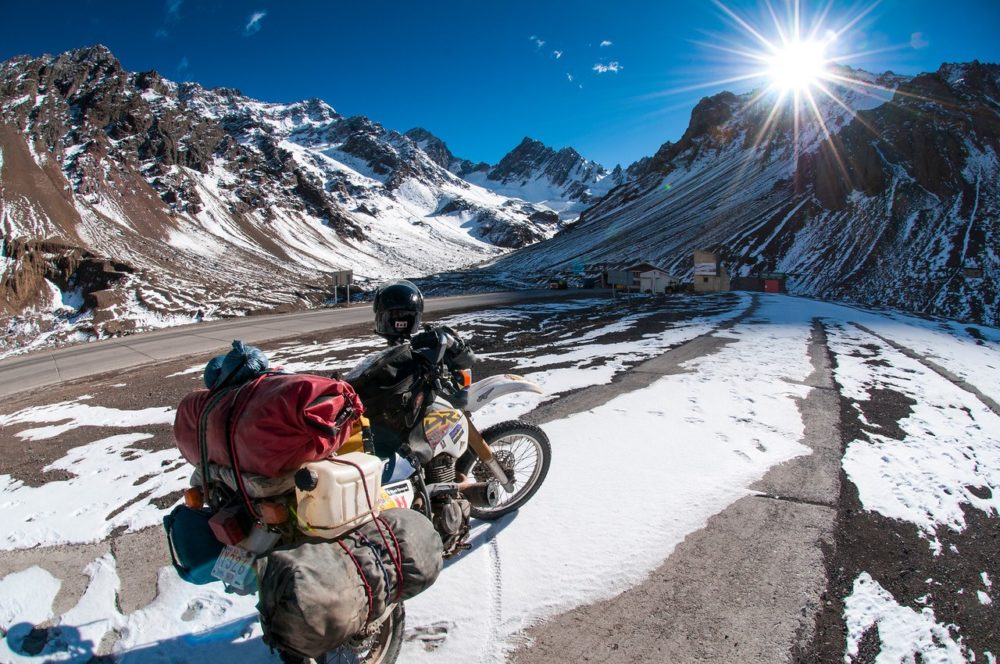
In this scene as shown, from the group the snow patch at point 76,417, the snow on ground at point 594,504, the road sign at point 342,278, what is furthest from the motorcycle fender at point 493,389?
the road sign at point 342,278

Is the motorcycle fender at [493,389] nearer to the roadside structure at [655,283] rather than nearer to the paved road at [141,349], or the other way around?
the paved road at [141,349]

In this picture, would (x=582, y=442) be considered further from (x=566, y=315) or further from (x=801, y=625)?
(x=566, y=315)

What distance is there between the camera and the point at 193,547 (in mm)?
2062

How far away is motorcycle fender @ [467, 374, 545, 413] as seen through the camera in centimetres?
350

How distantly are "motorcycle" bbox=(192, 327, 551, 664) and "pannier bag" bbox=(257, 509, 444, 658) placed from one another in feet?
0.69

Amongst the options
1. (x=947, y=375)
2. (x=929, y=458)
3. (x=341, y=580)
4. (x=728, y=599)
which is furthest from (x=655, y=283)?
(x=341, y=580)

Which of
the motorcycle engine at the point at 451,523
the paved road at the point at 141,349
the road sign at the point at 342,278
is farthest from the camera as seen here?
the road sign at the point at 342,278

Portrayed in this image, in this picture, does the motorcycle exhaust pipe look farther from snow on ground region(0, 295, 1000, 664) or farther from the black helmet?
the black helmet

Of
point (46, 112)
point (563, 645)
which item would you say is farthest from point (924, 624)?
point (46, 112)

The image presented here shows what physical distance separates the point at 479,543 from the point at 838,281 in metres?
69.7

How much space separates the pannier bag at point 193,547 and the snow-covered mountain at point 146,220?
34.3m

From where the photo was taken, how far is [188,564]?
6.79ft

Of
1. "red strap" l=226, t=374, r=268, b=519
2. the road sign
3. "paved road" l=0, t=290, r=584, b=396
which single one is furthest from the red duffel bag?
the road sign

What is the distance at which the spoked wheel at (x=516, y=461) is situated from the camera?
141 inches
